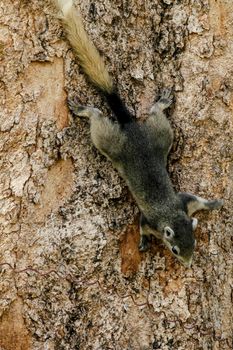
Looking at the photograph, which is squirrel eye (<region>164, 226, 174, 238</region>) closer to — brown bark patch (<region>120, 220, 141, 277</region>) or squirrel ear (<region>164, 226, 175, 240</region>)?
squirrel ear (<region>164, 226, 175, 240</region>)

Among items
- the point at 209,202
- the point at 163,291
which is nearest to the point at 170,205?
the point at 209,202

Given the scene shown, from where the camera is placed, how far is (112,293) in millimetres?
3107

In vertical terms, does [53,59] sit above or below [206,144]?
above

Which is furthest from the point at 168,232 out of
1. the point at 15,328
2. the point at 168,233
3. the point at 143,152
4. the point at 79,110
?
the point at 15,328

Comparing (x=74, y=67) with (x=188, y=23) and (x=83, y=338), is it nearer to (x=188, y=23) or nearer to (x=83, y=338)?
(x=188, y=23)

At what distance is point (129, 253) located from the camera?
124 inches

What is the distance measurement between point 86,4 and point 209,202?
3.65ft

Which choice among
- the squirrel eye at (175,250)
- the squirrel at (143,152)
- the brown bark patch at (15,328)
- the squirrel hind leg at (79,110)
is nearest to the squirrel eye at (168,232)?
the squirrel at (143,152)

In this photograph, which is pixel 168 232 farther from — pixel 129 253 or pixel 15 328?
pixel 15 328

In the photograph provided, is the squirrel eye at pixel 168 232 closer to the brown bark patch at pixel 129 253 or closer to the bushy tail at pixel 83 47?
the brown bark patch at pixel 129 253

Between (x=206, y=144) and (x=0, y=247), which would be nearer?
(x=0, y=247)

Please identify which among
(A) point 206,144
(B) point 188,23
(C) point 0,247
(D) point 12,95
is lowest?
(A) point 206,144

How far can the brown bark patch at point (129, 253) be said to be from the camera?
3.13m

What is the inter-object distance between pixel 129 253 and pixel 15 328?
0.63m
